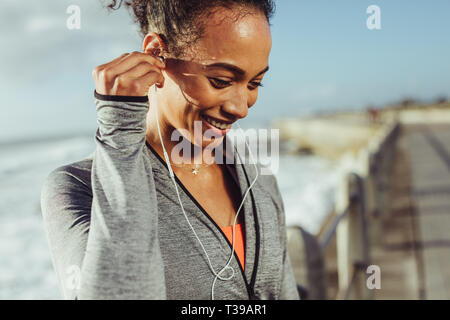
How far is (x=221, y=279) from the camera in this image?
110cm

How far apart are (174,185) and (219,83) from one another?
0.32 m

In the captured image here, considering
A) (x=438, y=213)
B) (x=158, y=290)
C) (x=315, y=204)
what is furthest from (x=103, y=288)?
(x=315, y=204)

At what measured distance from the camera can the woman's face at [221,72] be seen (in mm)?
978

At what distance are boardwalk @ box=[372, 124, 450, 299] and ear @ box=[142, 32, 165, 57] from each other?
12.1 ft

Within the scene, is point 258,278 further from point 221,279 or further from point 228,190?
point 228,190

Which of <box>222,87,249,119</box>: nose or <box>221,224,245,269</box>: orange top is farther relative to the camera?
<box>221,224,245,269</box>: orange top

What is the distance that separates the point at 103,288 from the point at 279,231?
0.75 metres

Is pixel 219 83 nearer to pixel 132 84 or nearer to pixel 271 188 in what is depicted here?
pixel 132 84

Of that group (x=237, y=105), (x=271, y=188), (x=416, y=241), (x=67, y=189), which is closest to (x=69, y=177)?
(x=67, y=189)

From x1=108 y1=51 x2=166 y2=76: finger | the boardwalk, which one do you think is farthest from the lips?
the boardwalk

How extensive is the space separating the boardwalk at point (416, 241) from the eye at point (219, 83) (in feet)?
11.7

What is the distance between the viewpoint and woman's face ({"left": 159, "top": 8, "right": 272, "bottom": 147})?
0.98 m

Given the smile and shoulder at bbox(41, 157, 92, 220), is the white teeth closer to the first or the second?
the smile

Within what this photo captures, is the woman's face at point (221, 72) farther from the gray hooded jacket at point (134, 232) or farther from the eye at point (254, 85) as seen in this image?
the gray hooded jacket at point (134, 232)
